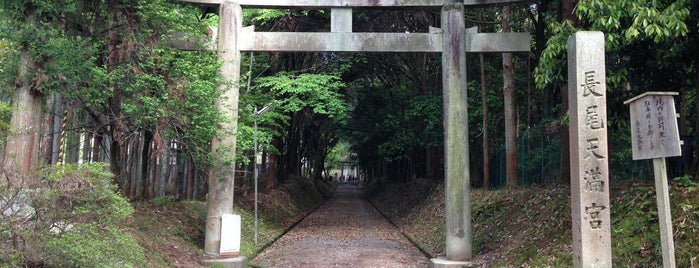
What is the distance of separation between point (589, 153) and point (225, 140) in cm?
704

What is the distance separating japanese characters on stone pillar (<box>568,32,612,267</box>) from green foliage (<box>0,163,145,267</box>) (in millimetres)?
5302

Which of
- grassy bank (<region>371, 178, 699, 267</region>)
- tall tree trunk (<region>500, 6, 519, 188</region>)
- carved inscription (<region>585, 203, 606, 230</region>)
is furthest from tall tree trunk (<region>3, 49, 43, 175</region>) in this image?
tall tree trunk (<region>500, 6, 519, 188</region>)

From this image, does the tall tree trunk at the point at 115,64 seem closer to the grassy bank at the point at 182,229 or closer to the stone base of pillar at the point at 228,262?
the grassy bank at the point at 182,229

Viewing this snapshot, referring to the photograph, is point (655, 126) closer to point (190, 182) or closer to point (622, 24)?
point (622, 24)

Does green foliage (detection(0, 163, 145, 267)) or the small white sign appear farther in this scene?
the small white sign

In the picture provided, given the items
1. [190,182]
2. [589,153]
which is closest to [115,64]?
[589,153]

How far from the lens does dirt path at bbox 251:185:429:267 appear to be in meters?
12.1

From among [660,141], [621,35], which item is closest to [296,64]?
[621,35]

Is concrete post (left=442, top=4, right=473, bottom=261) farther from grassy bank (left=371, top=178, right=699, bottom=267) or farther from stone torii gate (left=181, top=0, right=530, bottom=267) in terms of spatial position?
grassy bank (left=371, top=178, right=699, bottom=267)

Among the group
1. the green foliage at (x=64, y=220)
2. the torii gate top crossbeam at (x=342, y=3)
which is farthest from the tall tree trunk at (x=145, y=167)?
the green foliage at (x=64, y=220)

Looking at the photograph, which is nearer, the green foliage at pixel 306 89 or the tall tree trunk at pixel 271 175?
the green foliage at pixel 306 89

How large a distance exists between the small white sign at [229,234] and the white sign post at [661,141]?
24.6 ft

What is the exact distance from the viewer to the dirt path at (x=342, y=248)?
39.6ft

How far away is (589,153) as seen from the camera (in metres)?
6.24
